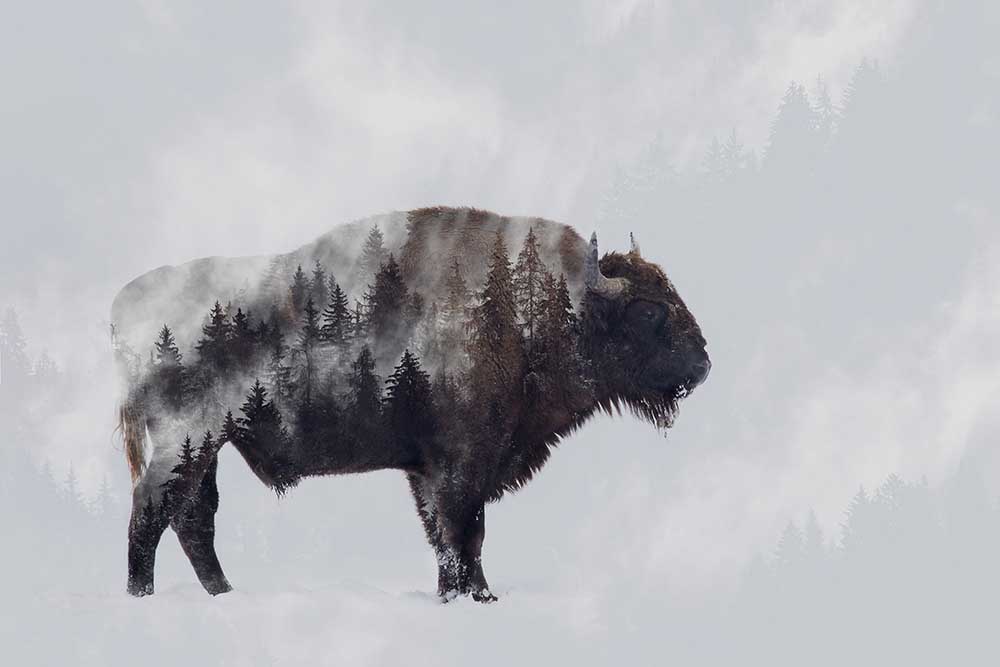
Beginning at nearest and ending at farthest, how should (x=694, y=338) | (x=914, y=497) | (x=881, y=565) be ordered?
(x=694, y=338) → (x=881, y=565) → (x=914, y=497)

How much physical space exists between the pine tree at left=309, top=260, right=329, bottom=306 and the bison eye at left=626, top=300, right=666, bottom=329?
2.55 m

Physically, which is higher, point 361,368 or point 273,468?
point 361,368

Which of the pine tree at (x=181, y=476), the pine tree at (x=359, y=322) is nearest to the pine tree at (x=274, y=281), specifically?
the pine tree at (x=359, y=322)

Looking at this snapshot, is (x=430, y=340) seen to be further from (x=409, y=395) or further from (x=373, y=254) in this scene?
(x=373, y=254)

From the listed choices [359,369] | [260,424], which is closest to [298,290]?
[359,369]

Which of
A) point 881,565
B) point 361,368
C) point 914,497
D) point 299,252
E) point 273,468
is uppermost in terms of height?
point 914,497

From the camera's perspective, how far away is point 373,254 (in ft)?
38.0

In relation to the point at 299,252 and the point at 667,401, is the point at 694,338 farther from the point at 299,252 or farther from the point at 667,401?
the point at 299,252

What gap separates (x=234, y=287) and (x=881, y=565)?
346 feet

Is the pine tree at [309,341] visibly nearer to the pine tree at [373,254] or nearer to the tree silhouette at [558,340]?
the pine tree at [373,254]

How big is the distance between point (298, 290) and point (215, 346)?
78 centimetres

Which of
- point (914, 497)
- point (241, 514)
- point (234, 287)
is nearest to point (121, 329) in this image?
point (234, 287)

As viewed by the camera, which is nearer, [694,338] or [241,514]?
[694,338]

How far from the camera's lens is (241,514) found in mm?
131875
